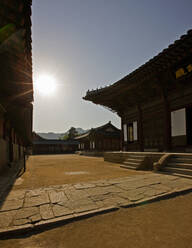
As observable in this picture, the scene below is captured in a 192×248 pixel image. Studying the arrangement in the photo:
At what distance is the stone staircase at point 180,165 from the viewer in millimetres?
5072

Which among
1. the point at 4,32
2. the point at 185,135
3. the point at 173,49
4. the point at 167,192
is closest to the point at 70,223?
the point at 167,192

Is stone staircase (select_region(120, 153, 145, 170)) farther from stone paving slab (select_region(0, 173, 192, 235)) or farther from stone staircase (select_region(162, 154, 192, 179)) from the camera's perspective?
stone paving slab (select_region(0, 173, 192, 235))

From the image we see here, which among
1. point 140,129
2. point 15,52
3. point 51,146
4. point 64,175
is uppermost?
point 15,52

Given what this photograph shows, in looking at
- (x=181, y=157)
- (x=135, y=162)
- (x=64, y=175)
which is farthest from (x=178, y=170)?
(x=64, y=175)

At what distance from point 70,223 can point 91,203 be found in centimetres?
67

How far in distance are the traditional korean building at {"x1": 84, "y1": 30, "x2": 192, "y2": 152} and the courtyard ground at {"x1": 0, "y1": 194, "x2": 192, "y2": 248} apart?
5.83 m

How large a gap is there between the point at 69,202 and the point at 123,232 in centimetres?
132

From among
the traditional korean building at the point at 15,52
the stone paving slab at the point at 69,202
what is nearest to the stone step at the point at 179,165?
the stone paving slab at the point at 69,202

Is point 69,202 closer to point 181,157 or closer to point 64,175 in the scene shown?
point 64,175

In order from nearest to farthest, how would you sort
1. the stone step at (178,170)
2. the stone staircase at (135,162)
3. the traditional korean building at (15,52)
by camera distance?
the traditional korean building at (15,52) < the stone step at (178,170) < the stone staircase at (135,162)

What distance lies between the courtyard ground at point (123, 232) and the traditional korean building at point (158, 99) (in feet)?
19.1

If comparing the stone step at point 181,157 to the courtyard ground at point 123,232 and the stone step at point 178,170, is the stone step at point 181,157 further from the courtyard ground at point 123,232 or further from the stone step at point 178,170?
the courtyard ground at point 123,232

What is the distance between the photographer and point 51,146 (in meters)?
38.2

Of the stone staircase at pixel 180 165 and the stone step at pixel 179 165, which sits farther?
the stone step at pixel 179 165
